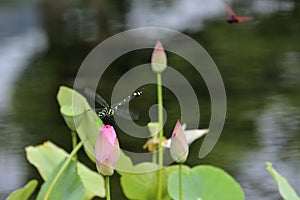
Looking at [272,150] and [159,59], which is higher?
[159,59]

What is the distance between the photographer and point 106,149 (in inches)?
17.4

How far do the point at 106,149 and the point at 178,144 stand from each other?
3.5 inches

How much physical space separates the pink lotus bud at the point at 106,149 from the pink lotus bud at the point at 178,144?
73 millimetres

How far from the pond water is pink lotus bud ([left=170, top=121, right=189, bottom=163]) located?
0.43 m

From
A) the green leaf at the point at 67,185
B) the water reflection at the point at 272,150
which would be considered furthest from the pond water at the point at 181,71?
the green leaf at the point at 67,185

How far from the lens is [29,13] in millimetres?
1825

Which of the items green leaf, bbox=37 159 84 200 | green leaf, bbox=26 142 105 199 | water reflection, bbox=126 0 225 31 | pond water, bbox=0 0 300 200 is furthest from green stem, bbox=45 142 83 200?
water reflection, bbox=126 0 225 31

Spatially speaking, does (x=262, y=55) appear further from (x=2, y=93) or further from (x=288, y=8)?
(x=2, y=93)

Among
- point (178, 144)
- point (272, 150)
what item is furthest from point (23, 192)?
point (272, 150)

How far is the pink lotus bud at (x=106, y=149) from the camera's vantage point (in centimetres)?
43

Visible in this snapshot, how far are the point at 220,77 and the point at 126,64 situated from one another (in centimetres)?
22

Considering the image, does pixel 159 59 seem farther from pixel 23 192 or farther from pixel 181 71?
pixel 181 71

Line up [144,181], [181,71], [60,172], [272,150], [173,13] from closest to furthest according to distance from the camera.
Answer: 1. [60,172]
2. [144,181]
3. [272,150]
4. [181,71]
5. [173,13]

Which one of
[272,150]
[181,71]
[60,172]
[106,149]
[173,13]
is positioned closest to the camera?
[106,149]
